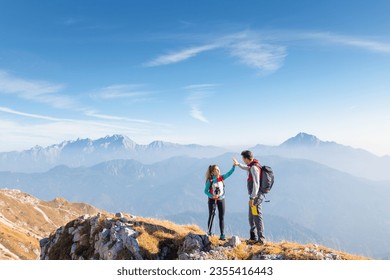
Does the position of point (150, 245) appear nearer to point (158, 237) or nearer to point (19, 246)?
point (158, 237)

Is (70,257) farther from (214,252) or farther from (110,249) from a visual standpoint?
(214,252)

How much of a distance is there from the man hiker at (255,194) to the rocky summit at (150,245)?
78 centimetres

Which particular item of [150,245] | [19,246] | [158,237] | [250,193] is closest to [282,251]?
[250,193]

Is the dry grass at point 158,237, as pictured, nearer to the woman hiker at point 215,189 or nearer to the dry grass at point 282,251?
the woman hiker at point 215,189

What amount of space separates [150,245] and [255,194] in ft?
20.0

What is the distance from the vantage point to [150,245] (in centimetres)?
1577

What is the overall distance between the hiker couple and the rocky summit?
757 millimetres

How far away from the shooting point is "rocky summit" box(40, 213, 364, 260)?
1352 cm

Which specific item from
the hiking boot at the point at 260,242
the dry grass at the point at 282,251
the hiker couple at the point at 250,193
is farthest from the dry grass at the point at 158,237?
the hiking boot at the point at 260,242

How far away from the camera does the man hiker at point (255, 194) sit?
48.4 ft

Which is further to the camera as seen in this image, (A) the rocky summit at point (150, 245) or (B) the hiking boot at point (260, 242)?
(B) the hiking boot at point (260, 242)

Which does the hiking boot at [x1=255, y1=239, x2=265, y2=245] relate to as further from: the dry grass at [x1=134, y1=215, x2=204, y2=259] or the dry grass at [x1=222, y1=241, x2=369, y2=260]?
the dry grass at [x1=134, y1=215, x2=204, y2=259]
